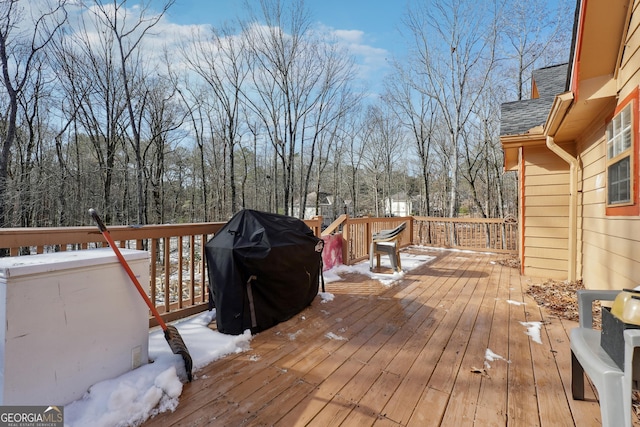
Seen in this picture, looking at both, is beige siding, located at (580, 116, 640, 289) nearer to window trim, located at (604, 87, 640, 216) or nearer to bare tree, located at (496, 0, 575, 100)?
window trim, located at (604, 87, 640, 216)

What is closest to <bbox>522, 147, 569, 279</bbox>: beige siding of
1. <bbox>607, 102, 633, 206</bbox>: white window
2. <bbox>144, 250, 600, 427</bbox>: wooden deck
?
<bbox>607, 102, 633, 206</bbox>: white window

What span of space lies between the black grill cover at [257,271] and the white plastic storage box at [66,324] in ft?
2.13

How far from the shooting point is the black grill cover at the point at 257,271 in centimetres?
238

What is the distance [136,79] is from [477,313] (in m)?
13.5

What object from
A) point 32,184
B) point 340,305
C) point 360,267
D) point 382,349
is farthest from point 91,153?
point 382,349

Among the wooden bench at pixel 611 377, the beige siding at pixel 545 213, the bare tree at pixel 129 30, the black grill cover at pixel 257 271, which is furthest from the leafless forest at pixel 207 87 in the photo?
the wooden bench at pixel 611 377

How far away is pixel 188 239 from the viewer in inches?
173

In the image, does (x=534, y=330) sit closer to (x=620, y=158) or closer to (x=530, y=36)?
(x=620, y=158)

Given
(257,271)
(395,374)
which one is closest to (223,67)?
(257,271)

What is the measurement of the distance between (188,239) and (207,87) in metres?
10.6

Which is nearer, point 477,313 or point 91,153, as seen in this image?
point 477,313

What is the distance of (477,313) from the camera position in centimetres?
306

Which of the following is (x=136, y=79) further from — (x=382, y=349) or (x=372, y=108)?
(x=382, y=349)

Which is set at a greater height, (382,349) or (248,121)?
(248,121)
